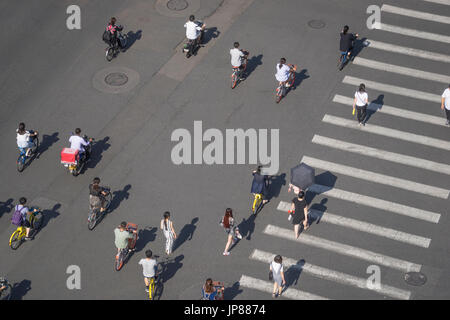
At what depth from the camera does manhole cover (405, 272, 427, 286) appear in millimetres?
22562

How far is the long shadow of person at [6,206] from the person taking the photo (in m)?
25.2

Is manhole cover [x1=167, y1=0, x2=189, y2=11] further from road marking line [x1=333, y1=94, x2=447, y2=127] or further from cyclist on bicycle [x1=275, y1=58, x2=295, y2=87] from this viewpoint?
road marking line [x1=333, y1=94, x2=447, y2=127]

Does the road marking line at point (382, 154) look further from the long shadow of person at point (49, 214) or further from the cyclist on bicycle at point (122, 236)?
the long shadow of person at point (49, 214)

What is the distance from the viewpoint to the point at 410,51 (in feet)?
102

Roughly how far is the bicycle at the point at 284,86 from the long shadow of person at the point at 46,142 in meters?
8.56

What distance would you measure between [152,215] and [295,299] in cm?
572

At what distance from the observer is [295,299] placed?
22312mm

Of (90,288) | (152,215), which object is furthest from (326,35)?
(90,288)

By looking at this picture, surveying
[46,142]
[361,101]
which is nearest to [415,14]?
[361,101]

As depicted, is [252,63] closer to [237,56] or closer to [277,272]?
[237,56]

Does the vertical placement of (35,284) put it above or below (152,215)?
below

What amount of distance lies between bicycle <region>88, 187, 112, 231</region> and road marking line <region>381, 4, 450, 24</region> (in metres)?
16.0

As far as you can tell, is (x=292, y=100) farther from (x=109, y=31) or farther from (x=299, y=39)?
(x=109, y=31)

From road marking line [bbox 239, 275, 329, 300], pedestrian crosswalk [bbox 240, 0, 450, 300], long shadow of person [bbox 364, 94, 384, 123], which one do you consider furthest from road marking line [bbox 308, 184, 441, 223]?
road marking line [bbox 239, 275, 329, 300]
